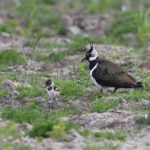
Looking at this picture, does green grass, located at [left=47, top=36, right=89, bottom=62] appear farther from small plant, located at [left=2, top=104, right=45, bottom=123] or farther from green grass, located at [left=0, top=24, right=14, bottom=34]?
small plant, located at [left=2, top=104, right=45, bottom=123]

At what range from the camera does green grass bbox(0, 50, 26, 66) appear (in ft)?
33.8

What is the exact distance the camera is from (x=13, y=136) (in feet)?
19.2

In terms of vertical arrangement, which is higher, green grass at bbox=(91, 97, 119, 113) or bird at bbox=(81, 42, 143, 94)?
bird at bbox=(81, 42, 143, 94)

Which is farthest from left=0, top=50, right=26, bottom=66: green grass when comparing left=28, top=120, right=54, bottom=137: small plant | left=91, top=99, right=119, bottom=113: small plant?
left=28, top=120, right=54, bottom=137: small plant

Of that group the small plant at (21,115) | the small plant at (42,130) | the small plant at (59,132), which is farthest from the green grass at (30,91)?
the small plant at (59,132)

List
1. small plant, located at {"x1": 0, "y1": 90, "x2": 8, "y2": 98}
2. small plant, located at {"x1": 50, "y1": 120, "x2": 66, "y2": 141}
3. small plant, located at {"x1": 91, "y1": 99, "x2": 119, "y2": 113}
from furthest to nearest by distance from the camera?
small plant, located at {"x1": 0, "y1": 90, "x2": 8, "y2": 98} → small plant, located at {"x1": 91, "y1": 99, "x2": 119, "y2": 113} → small plant, located at {"x1": 50, "y1": 120, "x2": 66, "y2": 141}

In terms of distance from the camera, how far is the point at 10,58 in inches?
407

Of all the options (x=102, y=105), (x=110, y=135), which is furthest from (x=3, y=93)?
(x=110, y=135)

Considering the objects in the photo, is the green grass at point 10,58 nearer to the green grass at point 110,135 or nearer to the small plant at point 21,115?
the small plant at point 21,115

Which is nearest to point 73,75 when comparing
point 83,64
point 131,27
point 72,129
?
point 83,64

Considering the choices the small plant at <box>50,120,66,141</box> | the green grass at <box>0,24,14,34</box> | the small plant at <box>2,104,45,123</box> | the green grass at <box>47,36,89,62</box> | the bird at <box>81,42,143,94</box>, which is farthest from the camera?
the green grass at <box>0,24,14,34</box>

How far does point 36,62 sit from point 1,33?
240 cm

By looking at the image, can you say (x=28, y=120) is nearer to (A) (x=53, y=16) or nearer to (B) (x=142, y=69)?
(B) (x=142, y=69)

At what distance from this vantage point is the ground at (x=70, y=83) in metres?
5.95
